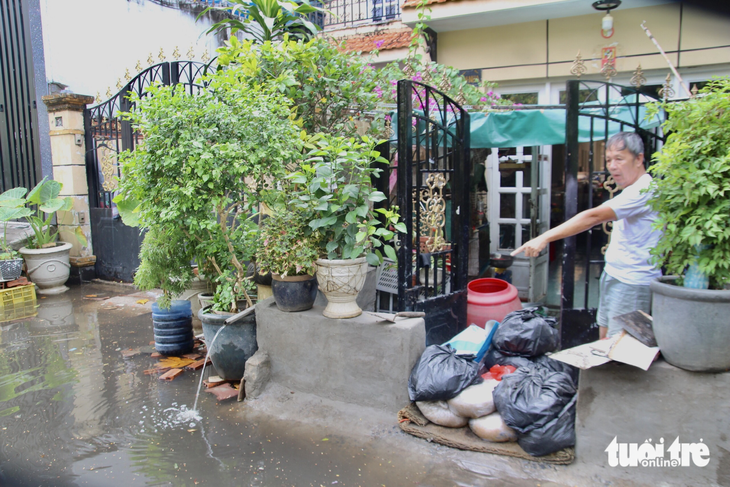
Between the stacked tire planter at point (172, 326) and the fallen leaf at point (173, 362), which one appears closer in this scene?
the fallen leaf at point (173, 362)

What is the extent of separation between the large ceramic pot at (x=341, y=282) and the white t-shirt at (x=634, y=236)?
6.31ft

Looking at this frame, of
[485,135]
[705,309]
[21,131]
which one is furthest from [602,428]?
[21,131]

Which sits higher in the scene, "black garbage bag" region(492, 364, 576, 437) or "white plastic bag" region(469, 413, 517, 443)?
"black garbage bag" region(492, 364, 576, 437)

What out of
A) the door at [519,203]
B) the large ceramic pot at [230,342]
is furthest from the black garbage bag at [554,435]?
the door at [519,203]

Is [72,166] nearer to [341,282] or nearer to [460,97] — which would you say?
[460,97]

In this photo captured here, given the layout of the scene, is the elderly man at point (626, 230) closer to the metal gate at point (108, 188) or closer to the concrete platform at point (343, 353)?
the concrete platform at point (343, 353)

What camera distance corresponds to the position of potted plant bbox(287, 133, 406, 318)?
13.1 ft

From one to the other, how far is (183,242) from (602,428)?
4.04 meters

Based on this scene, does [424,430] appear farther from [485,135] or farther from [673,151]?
[485,135]

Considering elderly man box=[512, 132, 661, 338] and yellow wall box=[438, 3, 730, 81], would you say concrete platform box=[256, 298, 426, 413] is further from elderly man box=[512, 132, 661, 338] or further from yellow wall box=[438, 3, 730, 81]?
yellow wall box=[438, 3, 730, 81]

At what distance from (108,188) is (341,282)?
6.89 m

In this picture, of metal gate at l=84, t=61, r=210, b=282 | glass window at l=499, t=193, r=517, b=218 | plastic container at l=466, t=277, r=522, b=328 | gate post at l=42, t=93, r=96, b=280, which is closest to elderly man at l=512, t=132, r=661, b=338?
plastic container at l=466, t=277, r=522, b=328

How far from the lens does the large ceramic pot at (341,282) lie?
402 cm

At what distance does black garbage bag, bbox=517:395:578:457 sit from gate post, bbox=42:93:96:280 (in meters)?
8.98
